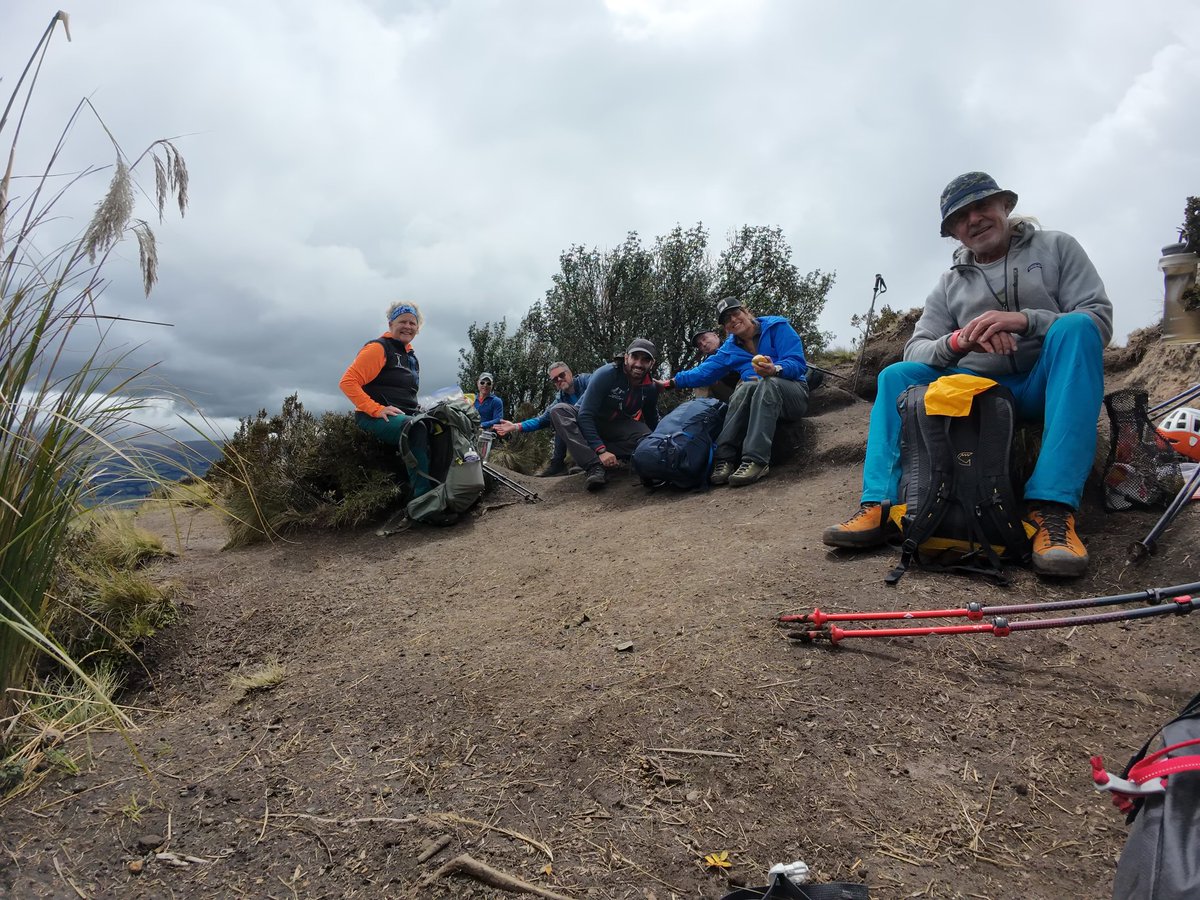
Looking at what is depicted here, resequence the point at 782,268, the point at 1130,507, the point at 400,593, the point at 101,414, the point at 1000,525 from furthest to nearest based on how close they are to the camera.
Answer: the point at 782,268 < the point at 400,593 < the point at 1130,507 < the point at 1000,525 < the point at 101,414

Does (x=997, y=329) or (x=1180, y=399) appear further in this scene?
(x=1180, y=399)

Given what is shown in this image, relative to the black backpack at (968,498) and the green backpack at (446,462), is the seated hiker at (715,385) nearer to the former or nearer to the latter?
the green backpack at (446,462)

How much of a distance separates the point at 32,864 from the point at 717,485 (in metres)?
4.40

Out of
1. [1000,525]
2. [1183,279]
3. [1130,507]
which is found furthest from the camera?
[1183,279]

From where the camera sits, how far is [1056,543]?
2664 mm

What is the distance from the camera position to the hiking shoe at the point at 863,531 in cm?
312

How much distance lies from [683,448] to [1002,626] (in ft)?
10.9

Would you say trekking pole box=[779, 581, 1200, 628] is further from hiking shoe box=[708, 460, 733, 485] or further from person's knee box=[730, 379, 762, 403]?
person's knee box=[730, 379, 762, 403]

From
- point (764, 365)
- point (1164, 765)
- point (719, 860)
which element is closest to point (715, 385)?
point (764, 365)

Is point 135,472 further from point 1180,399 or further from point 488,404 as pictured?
point 488,404

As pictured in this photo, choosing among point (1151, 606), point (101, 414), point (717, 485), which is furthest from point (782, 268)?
point (101, 414)

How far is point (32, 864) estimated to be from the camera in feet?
5.52

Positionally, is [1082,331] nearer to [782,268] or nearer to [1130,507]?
[1130,507]

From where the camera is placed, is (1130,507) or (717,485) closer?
(1130,507)
